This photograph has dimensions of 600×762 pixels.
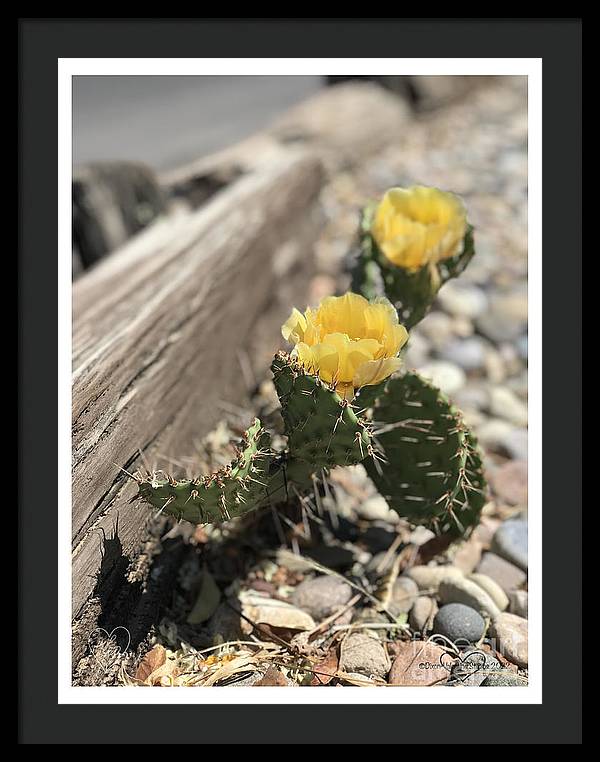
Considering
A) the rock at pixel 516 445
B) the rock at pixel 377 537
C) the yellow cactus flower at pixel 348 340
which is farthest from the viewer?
the rock at pixel 516 445

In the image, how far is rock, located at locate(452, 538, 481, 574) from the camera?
2338mm

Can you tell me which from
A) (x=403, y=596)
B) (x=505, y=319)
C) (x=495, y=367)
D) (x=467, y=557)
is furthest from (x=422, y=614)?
(x=505, y=319)

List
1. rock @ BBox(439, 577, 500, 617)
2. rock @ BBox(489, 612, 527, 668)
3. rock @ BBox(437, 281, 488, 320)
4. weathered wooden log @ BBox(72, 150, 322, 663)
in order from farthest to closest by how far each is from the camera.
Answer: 1. rock @ BBox(437, 281, 488, 320)
2. rock @ BBox(439, 577, 500, 617)
3. rock @ BBox(489, 612, 527, 668)
4. weathered wooden log @ BBox(72, 150, 322, 663)

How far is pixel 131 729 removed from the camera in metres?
1.73

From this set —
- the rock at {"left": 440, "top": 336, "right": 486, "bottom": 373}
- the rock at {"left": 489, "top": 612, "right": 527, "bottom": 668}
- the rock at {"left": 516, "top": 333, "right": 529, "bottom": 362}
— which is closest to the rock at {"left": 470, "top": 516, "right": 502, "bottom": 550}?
the rock at {"left": 489, "top": 612, "right": 527, "bottom": 668}

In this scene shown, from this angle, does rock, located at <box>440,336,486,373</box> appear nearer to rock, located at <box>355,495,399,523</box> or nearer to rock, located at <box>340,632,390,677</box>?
rock, located at <box>355,495,399,523</box>

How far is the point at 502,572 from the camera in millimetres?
2320

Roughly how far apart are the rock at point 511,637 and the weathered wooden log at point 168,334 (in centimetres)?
98

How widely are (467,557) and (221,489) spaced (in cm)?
99

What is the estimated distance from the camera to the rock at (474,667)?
190cm

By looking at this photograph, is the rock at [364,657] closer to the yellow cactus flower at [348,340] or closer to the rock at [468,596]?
the rock at [468,596]

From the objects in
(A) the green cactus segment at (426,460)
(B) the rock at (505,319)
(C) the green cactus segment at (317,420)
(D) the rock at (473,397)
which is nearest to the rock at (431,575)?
(A) the green cactus segment at (426,460)

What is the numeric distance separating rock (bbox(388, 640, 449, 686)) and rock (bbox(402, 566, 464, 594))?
228mm
